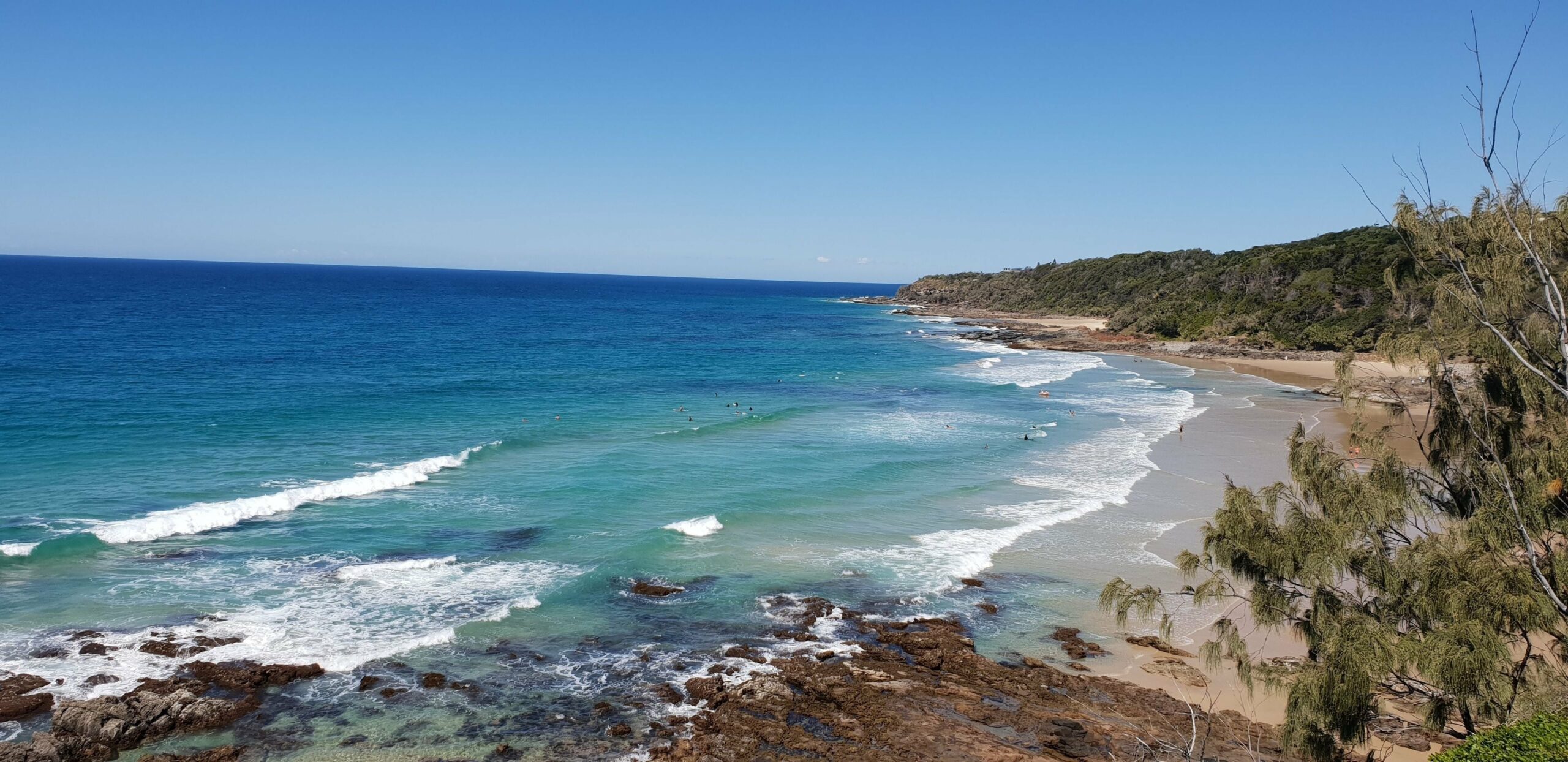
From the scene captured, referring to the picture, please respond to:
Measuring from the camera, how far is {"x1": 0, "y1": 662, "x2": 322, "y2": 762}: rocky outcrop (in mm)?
12766

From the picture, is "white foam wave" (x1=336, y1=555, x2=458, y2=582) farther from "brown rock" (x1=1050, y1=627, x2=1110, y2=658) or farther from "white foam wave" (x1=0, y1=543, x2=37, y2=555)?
"brown rock" (x1=1050, y1=627, x2=1110, y2=658)

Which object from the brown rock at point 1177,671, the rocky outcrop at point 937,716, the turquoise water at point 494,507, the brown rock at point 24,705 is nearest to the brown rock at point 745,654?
the rocky outcrop at point 937,716

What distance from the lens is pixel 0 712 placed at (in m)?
13.8

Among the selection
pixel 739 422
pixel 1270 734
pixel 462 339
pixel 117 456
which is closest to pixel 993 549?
pixel 1270 734

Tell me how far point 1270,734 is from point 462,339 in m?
72.9

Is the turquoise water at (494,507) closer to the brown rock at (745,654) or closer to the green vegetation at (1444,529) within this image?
the brown rock at (745,654)

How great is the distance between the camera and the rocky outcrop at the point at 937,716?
44.0 ft

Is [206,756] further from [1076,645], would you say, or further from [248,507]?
[1076,645]

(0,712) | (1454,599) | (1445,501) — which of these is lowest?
(0,712)

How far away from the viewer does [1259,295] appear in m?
84.4

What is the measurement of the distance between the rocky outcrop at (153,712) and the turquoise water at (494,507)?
55 centimetres

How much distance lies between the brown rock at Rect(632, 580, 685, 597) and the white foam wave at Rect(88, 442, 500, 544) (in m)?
12.4

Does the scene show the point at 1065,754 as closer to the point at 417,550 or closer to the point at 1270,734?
the point at 1270,734

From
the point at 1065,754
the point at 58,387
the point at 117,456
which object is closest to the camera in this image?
the point at 1065,754
